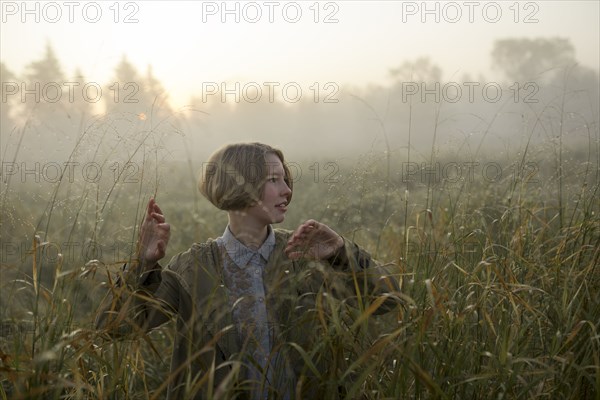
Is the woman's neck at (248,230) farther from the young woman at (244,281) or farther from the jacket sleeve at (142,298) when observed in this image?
the jacket sleeve at (142,298)

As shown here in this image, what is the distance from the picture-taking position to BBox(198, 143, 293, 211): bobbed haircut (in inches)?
98.5

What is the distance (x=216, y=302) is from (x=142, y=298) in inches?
11.2

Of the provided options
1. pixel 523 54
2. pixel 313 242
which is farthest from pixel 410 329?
→ pixel 523 54

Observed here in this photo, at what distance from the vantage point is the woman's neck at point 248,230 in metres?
2.47

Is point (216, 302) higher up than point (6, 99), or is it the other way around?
point (6, 99)

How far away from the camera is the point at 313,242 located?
7.13 feet

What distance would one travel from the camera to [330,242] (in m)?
2.23

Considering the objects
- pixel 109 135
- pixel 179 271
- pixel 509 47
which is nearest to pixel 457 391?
pixel 179 271

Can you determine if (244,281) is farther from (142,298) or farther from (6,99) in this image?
(6,99)

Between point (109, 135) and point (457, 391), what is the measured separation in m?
1.71

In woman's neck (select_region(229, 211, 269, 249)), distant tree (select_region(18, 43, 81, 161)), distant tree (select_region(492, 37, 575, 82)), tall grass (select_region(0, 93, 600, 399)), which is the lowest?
tall grass (select_region(0, 93, 600, 399))

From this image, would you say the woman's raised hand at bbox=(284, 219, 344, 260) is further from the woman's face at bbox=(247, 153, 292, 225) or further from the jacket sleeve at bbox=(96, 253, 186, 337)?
the jacket sleeve at bbox=(96, 253, 186, 337)

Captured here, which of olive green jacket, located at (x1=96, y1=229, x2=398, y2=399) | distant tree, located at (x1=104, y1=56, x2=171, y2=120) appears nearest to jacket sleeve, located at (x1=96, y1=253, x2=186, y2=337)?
olive green jacket, located at (x1=96, y1=229, x2=398, y2=399)

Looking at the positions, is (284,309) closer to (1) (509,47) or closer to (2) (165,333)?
(2) (165,333)
